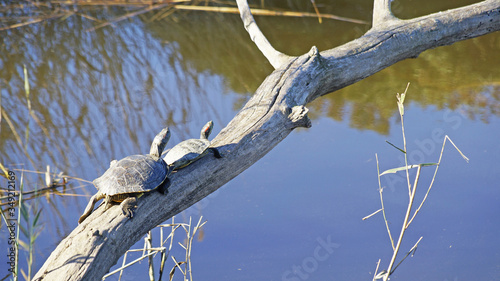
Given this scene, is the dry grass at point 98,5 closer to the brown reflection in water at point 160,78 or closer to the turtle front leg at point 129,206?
the brown reflection in water at point 160,78

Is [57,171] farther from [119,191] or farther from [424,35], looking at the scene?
[424,35]

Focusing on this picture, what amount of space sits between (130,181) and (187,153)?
24 centimetres

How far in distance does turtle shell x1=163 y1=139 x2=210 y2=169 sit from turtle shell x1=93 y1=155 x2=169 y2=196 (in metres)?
0.07

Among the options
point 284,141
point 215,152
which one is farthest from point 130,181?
point 284,141

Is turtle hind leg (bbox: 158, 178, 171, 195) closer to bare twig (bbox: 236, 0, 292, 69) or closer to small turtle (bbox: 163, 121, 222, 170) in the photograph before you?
small turtle (bbox: 163, 121, 222, 170)

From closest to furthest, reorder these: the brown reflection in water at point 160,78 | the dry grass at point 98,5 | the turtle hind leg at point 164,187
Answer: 1. the turtle hind leg at point 164,187
2. the brown reflection in water at point 160,78
3. the dry grass at point 98,5

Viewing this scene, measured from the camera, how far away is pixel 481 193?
2.78 m

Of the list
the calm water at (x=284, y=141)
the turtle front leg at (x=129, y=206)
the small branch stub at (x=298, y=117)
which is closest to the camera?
the turtle front leg at (x=129, y=206)

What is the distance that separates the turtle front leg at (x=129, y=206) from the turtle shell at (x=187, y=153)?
0.76 feet

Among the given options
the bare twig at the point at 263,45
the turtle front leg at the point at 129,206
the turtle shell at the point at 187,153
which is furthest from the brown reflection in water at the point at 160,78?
the turtle front leg at the point at 129,206

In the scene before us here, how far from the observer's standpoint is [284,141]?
11.4ft

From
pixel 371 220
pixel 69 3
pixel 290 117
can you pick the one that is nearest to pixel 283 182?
pixel 371 220

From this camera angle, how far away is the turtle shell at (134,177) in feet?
5.08

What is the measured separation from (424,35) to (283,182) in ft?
3.89
